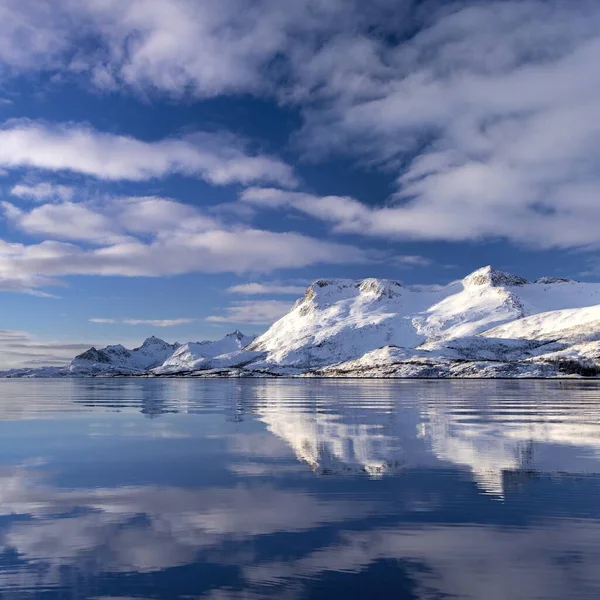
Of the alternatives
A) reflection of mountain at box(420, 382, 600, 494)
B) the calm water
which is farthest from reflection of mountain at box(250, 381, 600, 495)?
the calm water

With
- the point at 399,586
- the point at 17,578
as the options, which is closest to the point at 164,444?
the point at 17,578

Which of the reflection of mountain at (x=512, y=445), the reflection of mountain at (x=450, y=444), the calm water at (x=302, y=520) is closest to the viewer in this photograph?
the calm water at (x=302, y=520)

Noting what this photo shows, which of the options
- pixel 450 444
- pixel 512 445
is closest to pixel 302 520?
pixel 450 444

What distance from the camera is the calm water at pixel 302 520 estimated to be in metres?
10.5

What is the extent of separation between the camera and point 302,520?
14570 millimetres

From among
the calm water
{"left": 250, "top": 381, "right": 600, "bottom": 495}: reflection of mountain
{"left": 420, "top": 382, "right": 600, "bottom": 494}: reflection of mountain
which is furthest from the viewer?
{"left": 250, "top": 381, "right": 600, "bottom": 495}: reflection of mountain

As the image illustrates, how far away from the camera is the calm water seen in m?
10.5

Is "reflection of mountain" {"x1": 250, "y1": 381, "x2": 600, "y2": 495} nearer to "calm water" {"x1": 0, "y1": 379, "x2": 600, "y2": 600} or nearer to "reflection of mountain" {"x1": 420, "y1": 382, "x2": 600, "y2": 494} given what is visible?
"reflection of mountain" {"x1": 420, "y1": 382, "x2": 600, "y2": 494}

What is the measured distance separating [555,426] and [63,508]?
105 feet

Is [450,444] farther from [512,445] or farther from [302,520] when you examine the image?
[302,520]

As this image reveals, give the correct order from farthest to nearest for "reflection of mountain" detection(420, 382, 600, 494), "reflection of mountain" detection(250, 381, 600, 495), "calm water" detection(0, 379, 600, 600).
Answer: "reflection of mountain" detection(250, 381, 600, 495)
"reflection of mountain" detection(420, 382, 600, 494)
"calm water" detection(0, 379, 600, 600)

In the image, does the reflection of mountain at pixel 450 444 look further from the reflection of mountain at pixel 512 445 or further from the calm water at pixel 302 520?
the calm water at pixel 302 520

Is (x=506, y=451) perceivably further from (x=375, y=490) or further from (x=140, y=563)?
(x=140, y=563)

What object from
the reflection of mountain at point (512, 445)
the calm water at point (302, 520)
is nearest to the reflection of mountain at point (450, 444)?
the reflection of mountain at point (512, 445)
